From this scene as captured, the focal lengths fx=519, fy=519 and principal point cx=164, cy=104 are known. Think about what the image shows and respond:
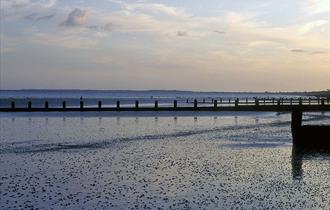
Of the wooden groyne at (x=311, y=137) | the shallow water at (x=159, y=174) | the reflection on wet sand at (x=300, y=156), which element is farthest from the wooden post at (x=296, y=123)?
the reflection on wet sand at (x=300, y=156)

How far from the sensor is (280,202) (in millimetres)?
13914

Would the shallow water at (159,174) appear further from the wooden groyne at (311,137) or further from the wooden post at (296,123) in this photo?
the wooden groyne at (311,137)

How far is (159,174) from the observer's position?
1816 cm

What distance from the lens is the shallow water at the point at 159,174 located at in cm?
1403

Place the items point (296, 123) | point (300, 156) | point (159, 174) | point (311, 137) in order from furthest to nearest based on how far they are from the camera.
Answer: point (296, 123) → point (311, 137) → point (300, 156) → point (159, 174)

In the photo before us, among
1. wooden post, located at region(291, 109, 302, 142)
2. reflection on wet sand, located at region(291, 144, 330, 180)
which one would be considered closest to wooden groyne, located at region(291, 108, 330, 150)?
wooden post, located at region(291, 109, 302, 142)

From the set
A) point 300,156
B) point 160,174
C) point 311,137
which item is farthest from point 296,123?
point 160,174

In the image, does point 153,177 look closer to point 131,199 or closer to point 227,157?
point 131,199

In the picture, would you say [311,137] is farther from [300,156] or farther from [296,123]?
[300,156]

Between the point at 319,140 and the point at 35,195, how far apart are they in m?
18.1

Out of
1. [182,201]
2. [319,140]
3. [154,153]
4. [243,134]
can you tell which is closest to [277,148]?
[319,140]

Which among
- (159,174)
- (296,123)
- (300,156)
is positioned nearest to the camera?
(159,174)

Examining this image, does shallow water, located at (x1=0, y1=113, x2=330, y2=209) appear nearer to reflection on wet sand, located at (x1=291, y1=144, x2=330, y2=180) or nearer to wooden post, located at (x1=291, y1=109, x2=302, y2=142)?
reflection on wet sand, located at (x1=291, y1=144, x2=330, y2=180)

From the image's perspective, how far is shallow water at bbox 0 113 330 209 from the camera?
552 inches
